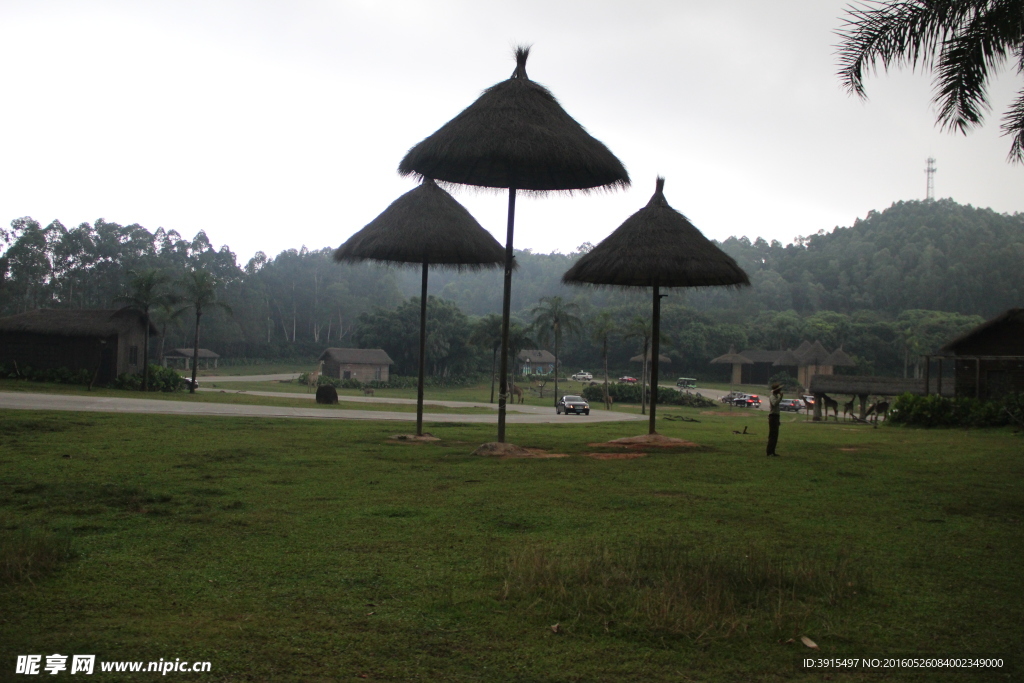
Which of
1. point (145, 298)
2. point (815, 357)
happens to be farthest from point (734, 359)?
point (145, 298)

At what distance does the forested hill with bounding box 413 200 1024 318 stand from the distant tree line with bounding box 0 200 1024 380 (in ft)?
1.00

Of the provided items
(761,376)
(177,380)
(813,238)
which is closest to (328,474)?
(177,380)

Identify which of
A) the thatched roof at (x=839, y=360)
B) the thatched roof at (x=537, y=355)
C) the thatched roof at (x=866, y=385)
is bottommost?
the thatched roof at (x=866, y=385)

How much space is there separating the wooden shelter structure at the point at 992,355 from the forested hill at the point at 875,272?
71.7m

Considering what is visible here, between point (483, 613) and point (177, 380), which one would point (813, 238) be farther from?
point (483, 613)

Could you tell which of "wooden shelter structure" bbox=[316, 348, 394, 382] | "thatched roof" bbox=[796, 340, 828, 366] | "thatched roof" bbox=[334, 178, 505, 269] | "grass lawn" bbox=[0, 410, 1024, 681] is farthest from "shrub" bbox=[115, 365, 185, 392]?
"thatched roof" bbox=[796, 340, 828, 366]

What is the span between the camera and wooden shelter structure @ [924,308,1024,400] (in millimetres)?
27016

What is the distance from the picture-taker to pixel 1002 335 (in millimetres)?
28094

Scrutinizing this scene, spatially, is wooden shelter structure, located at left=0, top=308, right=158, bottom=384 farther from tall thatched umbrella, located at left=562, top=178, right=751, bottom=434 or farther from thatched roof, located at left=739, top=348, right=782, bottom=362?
thatched roof, located at left=739, top=348, right=782, bottom=362

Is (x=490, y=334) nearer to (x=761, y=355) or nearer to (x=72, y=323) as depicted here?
(x=72, y=323)

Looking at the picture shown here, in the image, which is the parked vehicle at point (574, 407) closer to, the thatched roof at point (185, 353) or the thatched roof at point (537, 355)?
the thatched roof at point (537, 355)

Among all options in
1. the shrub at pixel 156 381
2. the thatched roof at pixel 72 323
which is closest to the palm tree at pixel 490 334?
the shrub at pixel 156 381

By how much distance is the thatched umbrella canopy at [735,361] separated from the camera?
85188 mm

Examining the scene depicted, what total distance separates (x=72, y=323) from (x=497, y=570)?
3712 centimetres
